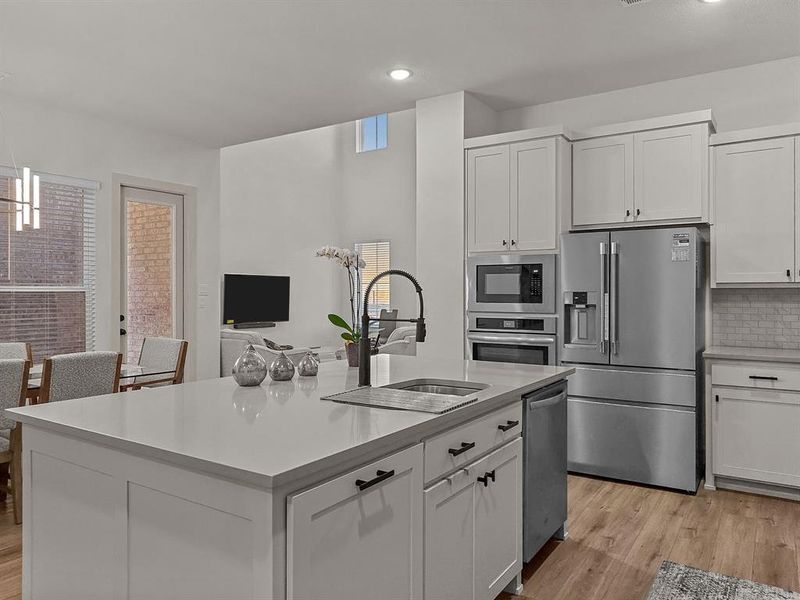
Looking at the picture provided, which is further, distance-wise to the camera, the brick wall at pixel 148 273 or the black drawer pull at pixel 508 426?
the brick wall at pixel 148 273

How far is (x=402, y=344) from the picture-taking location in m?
Answer: 6.50

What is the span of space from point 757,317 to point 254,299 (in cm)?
579

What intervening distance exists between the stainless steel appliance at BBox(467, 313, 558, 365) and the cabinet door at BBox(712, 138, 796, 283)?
1.15 metres

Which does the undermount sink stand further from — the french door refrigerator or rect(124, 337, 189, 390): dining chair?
rect(124, 337, 189, 390): dining chair

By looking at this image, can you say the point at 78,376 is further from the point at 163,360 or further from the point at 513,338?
the point at 513,338

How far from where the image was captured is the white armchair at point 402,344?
6.38m

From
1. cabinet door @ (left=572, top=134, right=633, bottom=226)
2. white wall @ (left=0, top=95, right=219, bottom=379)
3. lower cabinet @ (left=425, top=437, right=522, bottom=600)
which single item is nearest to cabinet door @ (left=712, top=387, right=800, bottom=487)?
cabinet door @ (left=572, top=134, right=633, bottom=226)

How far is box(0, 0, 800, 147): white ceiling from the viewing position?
3.16 m

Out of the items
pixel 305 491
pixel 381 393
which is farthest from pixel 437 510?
pixel 305 491

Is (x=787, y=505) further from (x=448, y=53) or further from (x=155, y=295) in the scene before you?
(x=155, y=295)

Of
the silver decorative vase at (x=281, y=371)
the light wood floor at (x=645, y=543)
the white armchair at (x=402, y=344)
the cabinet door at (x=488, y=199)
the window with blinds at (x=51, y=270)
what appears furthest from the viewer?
the white armchair at (x=402, y=344)

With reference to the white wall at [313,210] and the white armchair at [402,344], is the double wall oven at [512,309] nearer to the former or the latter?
the white armchair at [402,344]

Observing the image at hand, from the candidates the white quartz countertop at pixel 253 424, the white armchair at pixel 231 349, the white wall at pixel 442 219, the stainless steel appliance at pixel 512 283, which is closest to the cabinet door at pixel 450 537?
the white quartz countertop at pixel 253 424

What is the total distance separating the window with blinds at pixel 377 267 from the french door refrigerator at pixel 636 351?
5.48m
